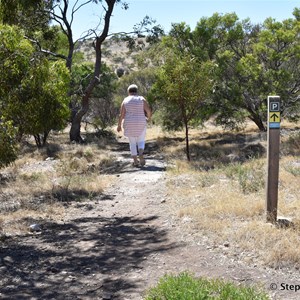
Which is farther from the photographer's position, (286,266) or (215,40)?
(215,40)

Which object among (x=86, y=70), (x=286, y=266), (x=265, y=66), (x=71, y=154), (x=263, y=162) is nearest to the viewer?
(x=286, y=266)

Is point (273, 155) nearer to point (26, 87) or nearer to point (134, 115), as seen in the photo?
point (26, 87)

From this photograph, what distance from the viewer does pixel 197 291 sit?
11.6 feet

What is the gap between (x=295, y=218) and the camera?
5504 mm

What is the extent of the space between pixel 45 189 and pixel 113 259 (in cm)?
408

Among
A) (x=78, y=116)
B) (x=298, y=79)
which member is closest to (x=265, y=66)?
(x=298, y=79)

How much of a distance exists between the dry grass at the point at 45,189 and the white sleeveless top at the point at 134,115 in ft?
3.94

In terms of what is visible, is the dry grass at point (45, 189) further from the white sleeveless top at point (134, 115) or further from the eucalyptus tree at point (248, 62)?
the eucalyptus tree at point (248, 62)

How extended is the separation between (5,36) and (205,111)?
13.8 meters

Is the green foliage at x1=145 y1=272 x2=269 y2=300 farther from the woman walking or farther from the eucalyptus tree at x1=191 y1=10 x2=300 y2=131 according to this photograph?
the eucalyptus tree at x1=191 y1=10 x2=300 y2=131

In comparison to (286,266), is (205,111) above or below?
above

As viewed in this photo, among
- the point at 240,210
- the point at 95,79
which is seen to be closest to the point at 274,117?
the point at 240,210

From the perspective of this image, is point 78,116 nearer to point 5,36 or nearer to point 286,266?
point 5,36

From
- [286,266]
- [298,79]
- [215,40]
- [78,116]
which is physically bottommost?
[286,266]
